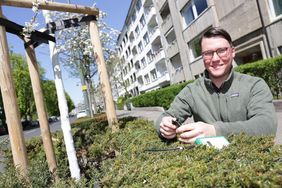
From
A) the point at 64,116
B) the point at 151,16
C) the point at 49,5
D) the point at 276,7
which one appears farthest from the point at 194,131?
the point at 151,16

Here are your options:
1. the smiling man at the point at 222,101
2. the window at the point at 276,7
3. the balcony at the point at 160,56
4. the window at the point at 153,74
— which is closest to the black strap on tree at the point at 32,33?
the smiling man at the point at 222,101

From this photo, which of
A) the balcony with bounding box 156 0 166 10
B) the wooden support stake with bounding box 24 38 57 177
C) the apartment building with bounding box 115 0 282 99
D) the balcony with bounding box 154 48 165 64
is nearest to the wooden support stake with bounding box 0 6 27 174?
the wooden support stake with bounding box 24 38 57 177

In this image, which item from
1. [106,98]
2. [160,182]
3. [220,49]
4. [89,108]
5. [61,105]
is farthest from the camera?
[89,108]

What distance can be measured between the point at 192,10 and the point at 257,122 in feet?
77.9

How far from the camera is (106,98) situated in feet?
20.0

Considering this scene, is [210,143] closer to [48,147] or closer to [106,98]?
[48,147]

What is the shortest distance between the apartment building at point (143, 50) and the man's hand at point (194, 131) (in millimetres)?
36198

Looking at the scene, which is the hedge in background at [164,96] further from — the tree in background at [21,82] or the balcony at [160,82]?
the tree in background at [21,82]

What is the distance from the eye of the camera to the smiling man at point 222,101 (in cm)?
228

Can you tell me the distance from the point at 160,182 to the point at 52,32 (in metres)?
3.62

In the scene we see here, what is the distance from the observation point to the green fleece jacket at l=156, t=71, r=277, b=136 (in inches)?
90.0

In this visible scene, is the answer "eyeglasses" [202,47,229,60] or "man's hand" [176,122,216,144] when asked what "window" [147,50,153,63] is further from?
"man's hand" [176,122,216,144]

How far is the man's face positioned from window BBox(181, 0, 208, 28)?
2058cm

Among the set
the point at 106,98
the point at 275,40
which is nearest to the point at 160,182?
the point at 106,98
